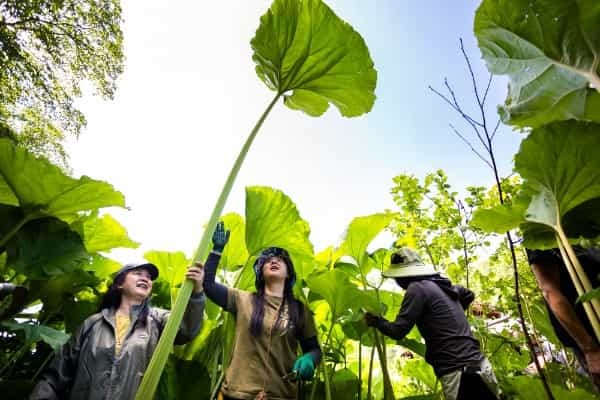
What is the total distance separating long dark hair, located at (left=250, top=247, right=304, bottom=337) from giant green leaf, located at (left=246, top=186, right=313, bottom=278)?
6cm

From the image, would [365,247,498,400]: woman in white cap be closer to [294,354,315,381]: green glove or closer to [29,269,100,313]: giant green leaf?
[294,354,315,381]: green glove

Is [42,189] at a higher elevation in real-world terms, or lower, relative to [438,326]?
higher

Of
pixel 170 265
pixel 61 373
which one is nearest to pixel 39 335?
pixel 61 373

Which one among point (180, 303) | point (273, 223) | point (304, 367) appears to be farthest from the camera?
point (273, 223)

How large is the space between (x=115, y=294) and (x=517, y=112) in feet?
6.60

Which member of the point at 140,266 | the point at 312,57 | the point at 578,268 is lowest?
the point at 578,268

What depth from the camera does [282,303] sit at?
2.05 m

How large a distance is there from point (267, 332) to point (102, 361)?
0.77 m

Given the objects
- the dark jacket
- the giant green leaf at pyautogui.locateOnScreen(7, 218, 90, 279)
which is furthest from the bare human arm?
the giant green leaf at pyautogui.locateOnScreen(7, 218, 90, 279)

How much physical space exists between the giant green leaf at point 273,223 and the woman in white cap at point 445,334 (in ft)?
2.00

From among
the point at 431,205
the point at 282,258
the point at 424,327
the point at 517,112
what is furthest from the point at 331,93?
the point at 431,205

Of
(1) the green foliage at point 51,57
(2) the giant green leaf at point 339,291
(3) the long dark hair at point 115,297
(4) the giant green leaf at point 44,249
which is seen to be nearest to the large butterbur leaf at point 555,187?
(2) the giant green leaf at point 339,291

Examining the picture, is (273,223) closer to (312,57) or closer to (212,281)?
(212,281)

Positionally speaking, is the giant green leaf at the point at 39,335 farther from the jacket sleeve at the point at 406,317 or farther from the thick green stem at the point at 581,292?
the thick green stem at the point at 581,292
